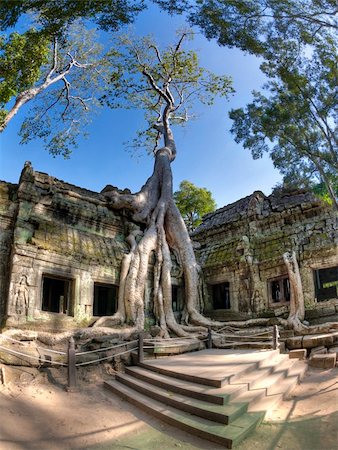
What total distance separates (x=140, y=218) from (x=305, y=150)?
5.78m

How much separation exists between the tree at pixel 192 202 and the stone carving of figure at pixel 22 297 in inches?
560

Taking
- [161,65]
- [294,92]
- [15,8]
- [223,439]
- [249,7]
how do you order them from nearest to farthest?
[223,439] → [15,8] → [249,7] → [294,92] → [161,65]

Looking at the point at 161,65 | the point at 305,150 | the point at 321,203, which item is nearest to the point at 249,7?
the point at 305,150

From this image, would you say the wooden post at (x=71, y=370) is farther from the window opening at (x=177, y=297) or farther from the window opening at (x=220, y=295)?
the window opening at (x=220, y=295)

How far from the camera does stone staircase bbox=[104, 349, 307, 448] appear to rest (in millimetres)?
4152

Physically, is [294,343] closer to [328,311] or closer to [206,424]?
[328,311]

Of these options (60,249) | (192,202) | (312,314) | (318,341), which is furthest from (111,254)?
Answer: (192,202)

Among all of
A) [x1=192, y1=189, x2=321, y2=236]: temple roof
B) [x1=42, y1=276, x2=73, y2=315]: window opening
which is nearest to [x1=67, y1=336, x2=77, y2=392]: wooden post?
[x1=42, y1=276, x2=73, y2=315]: window opening

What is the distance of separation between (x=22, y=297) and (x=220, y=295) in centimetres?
774

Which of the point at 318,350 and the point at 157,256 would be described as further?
the point at 157,256

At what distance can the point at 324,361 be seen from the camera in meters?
6.58

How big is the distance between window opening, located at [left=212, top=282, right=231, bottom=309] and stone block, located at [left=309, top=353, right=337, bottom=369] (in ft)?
20.6

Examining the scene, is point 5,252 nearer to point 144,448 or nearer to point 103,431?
point 103,431

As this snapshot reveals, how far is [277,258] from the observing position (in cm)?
1102
